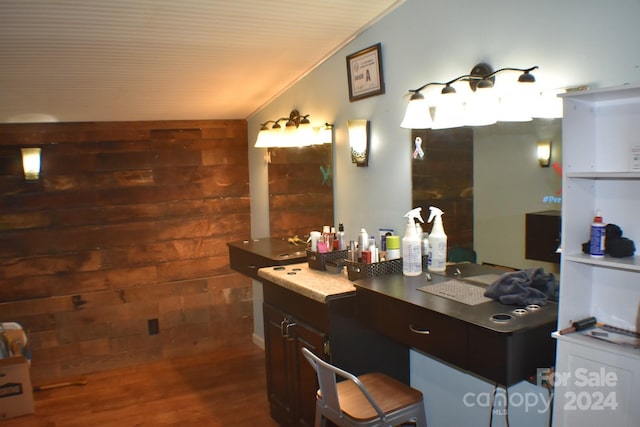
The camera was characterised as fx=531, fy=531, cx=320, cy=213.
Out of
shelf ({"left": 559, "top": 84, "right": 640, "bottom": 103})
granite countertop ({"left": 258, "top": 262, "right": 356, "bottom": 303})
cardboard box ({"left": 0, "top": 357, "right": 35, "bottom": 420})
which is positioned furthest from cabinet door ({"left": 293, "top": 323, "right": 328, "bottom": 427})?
cardboard box ({"left": 0, "top": 357, "right": 35, "bottom": 420})

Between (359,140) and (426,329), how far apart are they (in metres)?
1.23

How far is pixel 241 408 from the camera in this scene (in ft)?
10.6

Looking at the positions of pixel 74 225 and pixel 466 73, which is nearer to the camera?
pixel 466 73

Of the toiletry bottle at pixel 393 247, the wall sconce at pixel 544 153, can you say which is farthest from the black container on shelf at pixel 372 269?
the wall sconce at pixel 544 153

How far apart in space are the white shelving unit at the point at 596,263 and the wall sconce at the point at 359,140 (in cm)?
127

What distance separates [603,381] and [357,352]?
1052 millimetres

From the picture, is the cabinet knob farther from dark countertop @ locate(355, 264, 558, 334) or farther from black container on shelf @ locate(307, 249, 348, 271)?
black container on shelf @ locate(307, 249, 348, 271)

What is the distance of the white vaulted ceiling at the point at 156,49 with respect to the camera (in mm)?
2193

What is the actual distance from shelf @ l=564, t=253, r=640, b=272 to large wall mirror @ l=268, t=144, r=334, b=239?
1.72 meters

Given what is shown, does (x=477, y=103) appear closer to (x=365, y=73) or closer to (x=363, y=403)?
(x=365, y=73)

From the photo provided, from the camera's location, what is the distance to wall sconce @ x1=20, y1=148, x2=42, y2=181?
3.57 meters

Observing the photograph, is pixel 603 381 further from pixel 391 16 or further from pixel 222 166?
pixel 222 166

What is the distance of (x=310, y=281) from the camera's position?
2410mm

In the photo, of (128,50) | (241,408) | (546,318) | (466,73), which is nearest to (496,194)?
(466,73)
